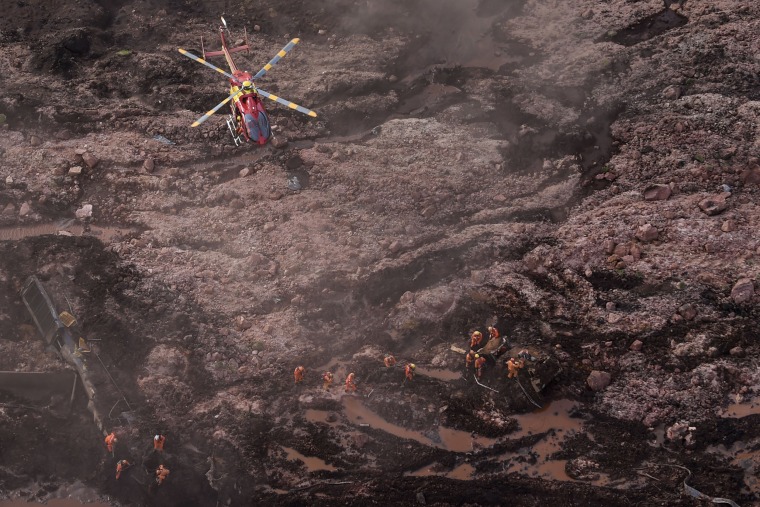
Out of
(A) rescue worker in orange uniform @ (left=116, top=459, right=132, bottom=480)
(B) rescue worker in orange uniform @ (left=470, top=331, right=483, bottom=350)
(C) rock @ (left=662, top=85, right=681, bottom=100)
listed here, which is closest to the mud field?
(C) rock @ (left=662, top=85, right=681, bottom=100)

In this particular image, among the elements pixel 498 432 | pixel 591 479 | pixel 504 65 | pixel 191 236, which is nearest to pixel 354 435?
pixel 498 432

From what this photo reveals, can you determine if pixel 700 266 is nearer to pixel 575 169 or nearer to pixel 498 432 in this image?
pixel 575 169

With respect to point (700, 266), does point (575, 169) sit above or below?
above

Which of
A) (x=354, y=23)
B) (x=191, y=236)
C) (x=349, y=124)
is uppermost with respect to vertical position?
(x=354, y=23)

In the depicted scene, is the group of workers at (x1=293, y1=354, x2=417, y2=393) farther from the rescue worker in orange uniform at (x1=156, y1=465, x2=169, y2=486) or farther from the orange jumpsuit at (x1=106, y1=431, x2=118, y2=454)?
the orange jumpsuit at (x1=106, y1=431, x2=118, y2=454)

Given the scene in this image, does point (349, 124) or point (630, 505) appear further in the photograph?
point (349, 124)

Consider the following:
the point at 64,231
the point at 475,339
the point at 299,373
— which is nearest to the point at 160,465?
the point at 299,373
